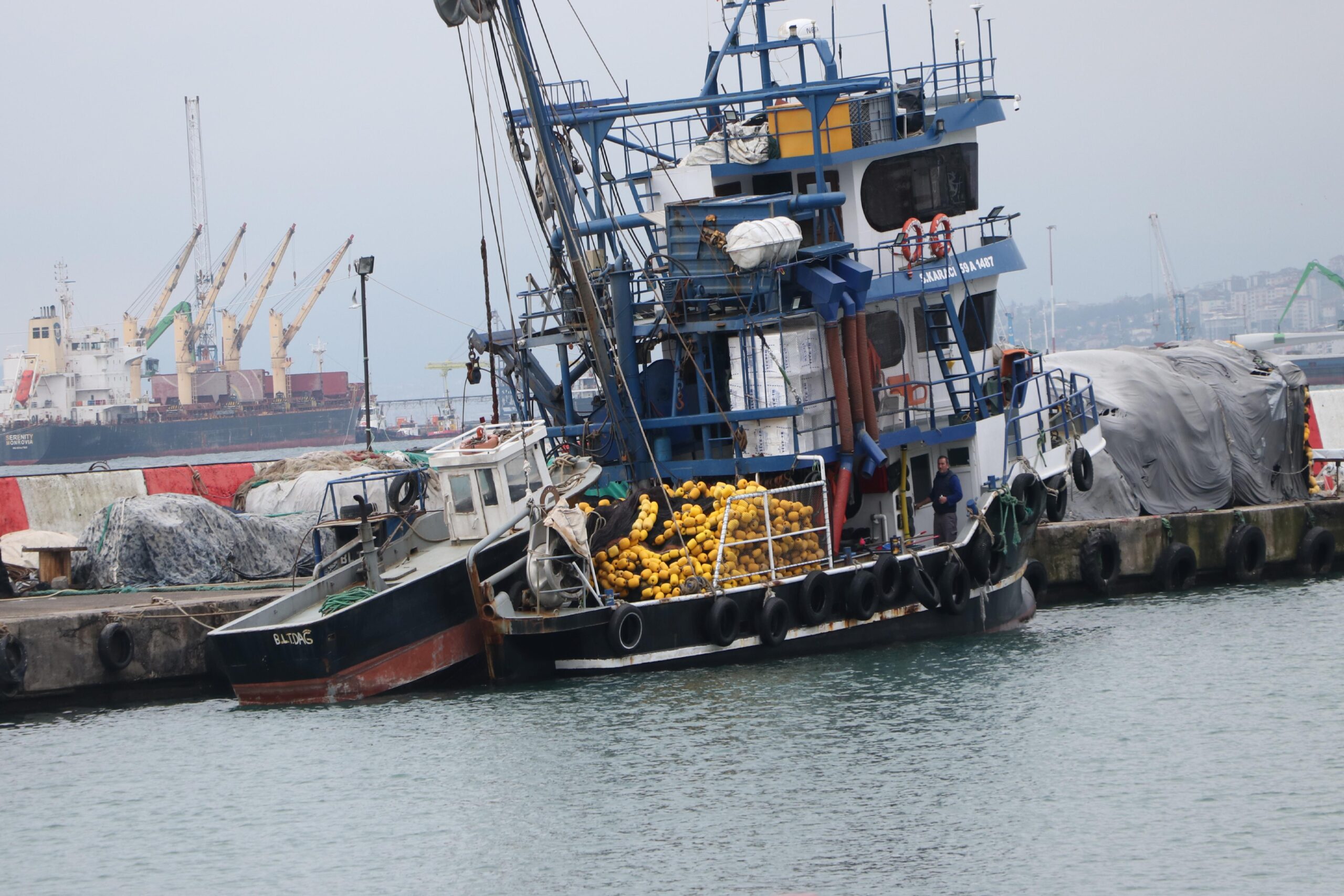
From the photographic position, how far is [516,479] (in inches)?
760

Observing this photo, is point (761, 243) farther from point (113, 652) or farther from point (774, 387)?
point (113, 652)

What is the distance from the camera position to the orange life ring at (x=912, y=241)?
20.8 m

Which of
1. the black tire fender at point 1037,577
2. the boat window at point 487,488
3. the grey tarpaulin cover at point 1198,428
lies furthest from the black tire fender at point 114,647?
the grey tarpaulin cover at point 1198,428

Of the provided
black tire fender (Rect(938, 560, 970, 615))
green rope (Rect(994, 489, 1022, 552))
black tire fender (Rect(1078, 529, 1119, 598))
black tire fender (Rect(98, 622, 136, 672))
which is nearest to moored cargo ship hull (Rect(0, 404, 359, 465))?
black tire fender (Rect(1078, 529, 1119, 598))

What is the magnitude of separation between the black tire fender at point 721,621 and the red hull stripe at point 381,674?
102 inches

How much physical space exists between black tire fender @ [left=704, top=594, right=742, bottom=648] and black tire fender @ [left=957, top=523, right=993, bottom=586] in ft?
11.6

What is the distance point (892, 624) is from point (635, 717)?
4.30 metres

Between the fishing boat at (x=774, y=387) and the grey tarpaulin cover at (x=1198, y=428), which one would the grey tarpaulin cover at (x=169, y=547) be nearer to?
the fishing boat at (x=774, y=387)

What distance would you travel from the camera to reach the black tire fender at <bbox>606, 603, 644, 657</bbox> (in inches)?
686

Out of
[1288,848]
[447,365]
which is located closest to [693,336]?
[1288,848]

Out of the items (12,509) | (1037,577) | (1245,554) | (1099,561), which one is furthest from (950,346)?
(12,509)

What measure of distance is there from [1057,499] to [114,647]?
12.3m

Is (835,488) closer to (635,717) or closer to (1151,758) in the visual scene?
(635,717)

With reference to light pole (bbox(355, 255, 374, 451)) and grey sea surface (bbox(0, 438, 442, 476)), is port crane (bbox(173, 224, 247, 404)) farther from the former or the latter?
light pole (bbox(355, 255, 374, 451))
